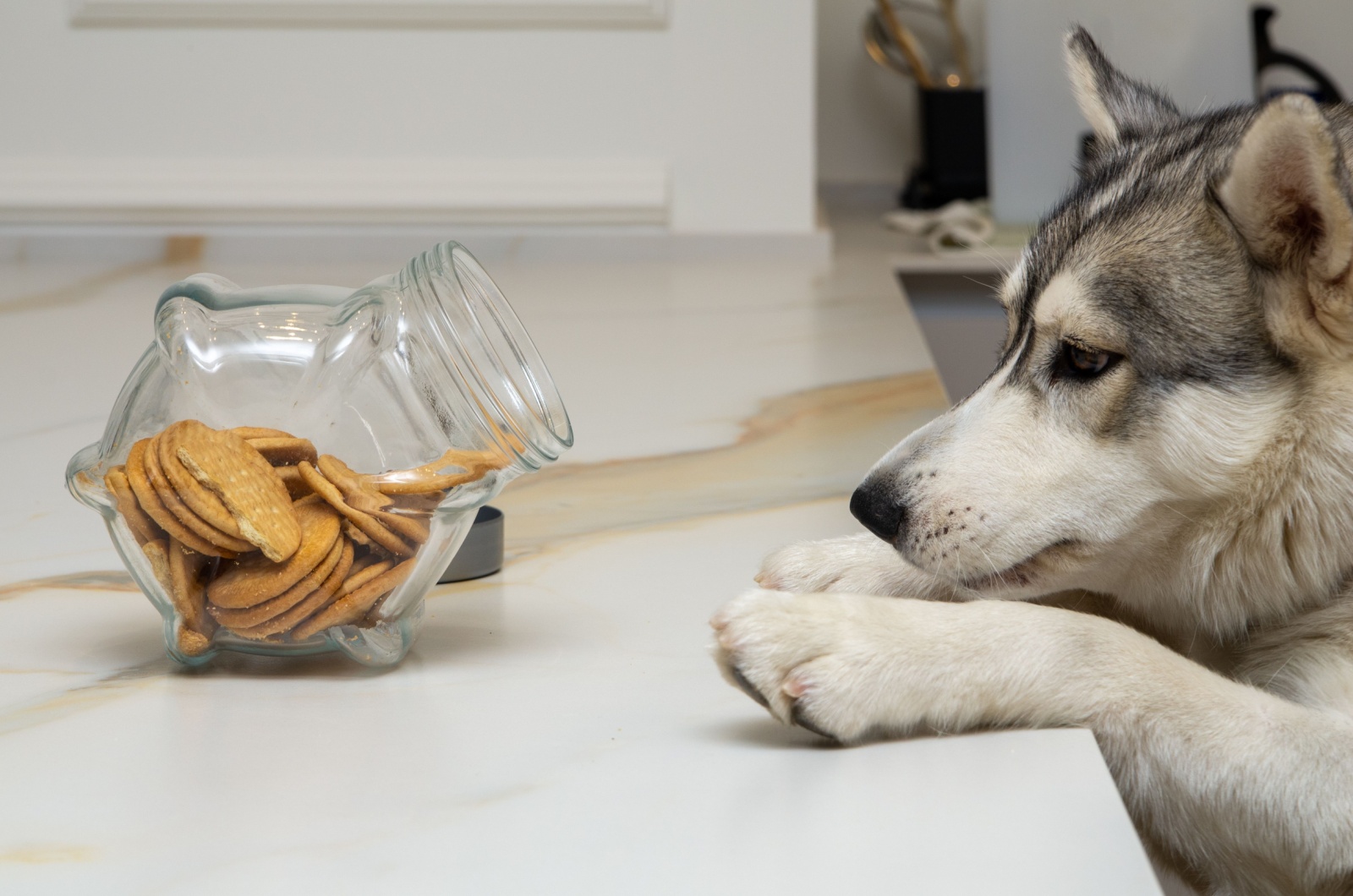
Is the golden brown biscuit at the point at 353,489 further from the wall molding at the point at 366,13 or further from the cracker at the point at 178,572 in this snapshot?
the wall molding at the point at 366,13

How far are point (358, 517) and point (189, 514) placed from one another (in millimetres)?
89

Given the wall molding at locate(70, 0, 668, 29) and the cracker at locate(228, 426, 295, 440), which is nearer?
the cracker at locate(228, 426, 295, 440)

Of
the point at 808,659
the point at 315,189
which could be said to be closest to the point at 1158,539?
the point at 808,659

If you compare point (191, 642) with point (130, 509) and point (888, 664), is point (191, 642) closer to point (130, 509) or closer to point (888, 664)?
point (130, 509)

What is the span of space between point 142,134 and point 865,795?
2499 mm

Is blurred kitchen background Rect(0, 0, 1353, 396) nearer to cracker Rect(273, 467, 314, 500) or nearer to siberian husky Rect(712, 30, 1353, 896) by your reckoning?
siberian husky Rect(712, 30, 1353, 896)

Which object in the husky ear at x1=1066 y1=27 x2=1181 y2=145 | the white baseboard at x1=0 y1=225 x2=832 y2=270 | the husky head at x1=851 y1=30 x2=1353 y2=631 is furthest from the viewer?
the white baseboard at x1=0 y1=225 x2=832 y2=270

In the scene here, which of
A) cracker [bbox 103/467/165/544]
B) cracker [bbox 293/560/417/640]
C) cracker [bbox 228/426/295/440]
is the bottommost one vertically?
cracker [bbox 293/560/417/640]

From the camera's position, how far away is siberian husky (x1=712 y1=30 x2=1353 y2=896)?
0.70m

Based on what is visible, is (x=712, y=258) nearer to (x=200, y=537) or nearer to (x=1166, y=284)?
(x=1166, y=284)

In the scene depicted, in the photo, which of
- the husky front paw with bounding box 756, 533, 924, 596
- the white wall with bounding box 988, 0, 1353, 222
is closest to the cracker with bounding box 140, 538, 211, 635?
the husky front paw with bounding box 756, 533, 924, 596

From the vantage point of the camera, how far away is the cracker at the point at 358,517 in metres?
0.73

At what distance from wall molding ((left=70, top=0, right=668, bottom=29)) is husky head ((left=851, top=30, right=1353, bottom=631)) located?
74.2 inches

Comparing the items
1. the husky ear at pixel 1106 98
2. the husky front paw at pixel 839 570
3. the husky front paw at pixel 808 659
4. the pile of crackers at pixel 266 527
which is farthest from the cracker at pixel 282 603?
the husky ear at pixel 1106 98
